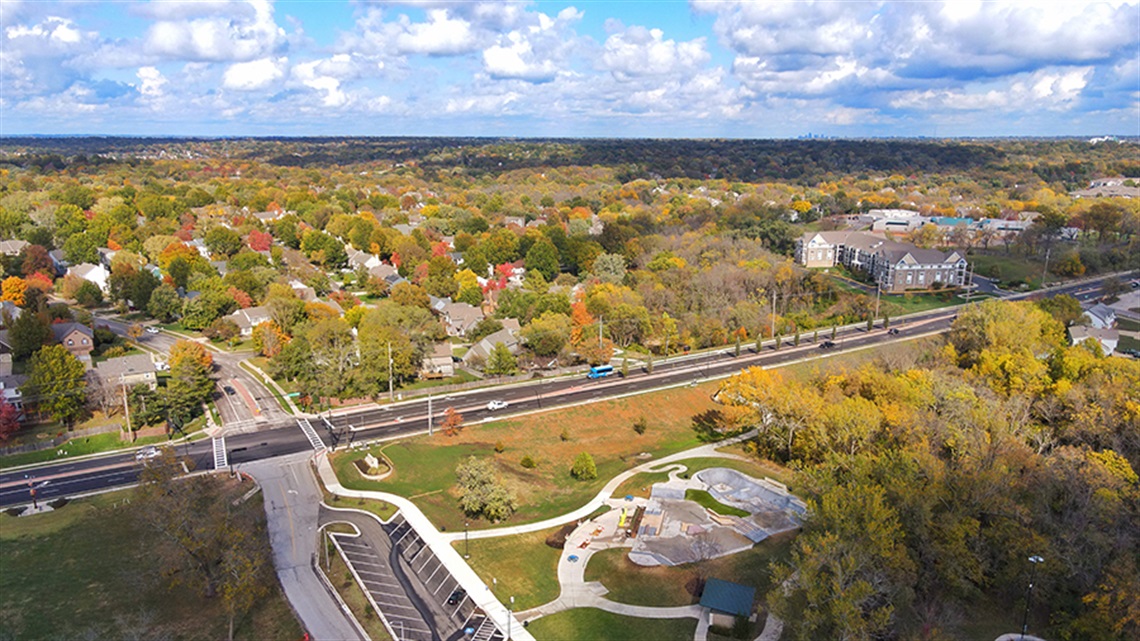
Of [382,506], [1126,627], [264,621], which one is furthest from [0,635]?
[1126,627]

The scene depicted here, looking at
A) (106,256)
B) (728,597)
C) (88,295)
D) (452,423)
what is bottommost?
(728,597)

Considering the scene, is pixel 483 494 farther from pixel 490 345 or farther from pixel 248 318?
pixel 248 318

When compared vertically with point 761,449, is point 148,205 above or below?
above

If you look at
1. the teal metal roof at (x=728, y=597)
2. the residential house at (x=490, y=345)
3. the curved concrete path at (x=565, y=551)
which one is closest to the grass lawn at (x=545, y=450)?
the curved concrete path at (x=565, y=551)

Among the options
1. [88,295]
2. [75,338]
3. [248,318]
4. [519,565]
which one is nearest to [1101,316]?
[519,565]

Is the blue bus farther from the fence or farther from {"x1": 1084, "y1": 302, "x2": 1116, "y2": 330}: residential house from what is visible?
{"x1": 1084, "y1": 302, "x2": 1116, "y2": 330}: residential house

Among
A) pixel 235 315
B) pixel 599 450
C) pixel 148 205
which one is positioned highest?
pixel 148 205

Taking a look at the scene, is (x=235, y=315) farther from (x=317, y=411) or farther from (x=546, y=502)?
(x=546, y=502)
